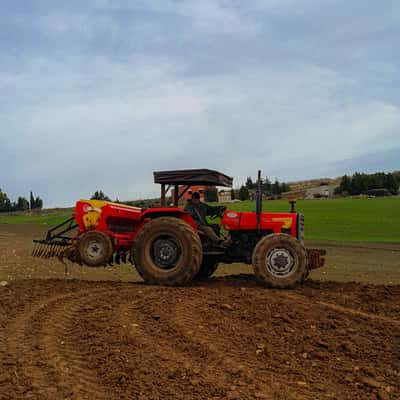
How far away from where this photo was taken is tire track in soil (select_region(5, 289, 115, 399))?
448 centimetres

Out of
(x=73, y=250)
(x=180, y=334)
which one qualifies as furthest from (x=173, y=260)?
(x=180, y=334)

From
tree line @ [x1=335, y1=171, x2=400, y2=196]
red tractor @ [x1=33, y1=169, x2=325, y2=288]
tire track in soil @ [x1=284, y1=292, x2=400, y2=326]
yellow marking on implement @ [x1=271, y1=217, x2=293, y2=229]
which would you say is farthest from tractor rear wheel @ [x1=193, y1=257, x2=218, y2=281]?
tree line @ [x1=335, y1=171, x2=400, y2=196]

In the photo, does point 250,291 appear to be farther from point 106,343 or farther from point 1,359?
point 1,359

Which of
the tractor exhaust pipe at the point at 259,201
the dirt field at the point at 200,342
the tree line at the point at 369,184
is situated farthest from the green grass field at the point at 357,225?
the tree line at the point at 369,184

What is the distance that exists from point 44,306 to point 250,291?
126 inches

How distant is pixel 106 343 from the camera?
18.9 feet

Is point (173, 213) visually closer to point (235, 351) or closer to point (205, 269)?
point (205, 269)

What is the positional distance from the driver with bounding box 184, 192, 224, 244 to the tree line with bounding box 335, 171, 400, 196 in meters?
94.1

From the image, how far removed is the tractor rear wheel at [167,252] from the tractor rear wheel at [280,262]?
45.1 inches

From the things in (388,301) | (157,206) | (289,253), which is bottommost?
(388,301)

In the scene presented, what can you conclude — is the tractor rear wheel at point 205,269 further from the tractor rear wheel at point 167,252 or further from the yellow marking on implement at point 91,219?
the yellow marking on implement at point 91,219

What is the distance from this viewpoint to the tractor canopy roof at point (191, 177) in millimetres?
Result: 9930

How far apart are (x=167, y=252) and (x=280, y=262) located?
2.10 metres

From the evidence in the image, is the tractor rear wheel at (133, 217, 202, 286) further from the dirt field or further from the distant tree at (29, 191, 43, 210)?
the distant tree at (29, 191, 43, 210)
